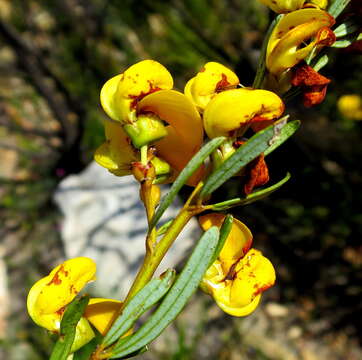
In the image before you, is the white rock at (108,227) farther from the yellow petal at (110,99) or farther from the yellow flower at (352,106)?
the yellow petal at (110,99)

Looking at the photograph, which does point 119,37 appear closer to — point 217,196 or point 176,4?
point 176,4

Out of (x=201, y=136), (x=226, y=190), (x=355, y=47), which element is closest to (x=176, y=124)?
(x=201, y=136)

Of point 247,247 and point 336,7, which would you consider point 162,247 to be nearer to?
point 247,247

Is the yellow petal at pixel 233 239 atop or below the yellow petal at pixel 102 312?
atop

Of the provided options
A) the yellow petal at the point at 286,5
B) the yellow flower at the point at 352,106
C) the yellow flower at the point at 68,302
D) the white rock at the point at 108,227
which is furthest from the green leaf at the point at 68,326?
Answer: the yellow flower at the point at 352,106

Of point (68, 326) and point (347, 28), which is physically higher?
point (347, 28)

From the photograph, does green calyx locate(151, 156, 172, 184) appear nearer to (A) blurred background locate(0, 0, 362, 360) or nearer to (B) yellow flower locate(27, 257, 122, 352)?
(B) yellow flower locate(27, 257, 122, 352)

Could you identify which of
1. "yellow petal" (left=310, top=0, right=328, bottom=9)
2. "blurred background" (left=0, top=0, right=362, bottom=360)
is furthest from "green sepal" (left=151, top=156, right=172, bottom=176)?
"blurred background" (left=0, top=0, right=362, bottom=360)
